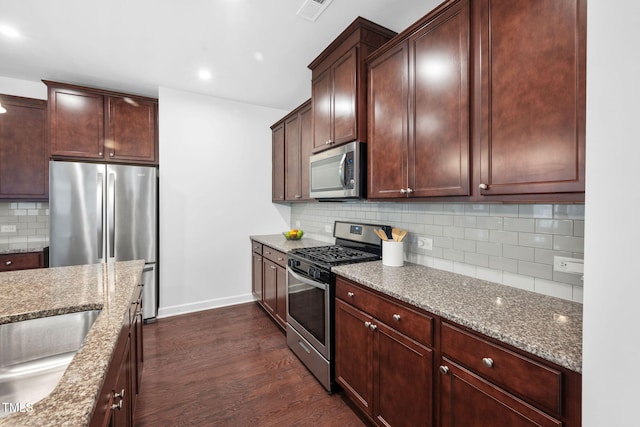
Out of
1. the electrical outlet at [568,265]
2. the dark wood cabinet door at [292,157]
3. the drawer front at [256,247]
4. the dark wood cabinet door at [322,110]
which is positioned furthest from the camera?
the drawer front at [256,247]

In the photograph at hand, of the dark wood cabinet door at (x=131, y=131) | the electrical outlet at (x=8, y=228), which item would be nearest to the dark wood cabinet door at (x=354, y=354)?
the dark wood cabinet door at (x=131, y=131)

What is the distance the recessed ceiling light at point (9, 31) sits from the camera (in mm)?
2215

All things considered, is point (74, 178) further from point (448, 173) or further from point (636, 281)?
point (636, 281)

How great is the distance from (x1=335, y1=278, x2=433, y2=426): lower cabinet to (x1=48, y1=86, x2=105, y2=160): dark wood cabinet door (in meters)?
3.27

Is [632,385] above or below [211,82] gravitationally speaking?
below

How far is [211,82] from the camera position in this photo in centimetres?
323

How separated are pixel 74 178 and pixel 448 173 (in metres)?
3.56

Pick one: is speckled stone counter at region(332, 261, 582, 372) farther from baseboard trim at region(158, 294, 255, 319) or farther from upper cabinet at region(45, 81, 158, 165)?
upper cabinet at region(45, 81, 158, 165)

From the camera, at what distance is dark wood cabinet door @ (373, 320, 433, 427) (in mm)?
1308

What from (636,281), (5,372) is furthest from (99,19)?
(636,281)

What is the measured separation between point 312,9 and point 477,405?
2.48 metres

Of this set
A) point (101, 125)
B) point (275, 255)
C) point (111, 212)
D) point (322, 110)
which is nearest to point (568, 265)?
point (322, 110)

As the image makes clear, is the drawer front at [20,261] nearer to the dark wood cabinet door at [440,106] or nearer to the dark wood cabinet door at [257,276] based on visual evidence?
the dark wood cabinet door at [257,276]

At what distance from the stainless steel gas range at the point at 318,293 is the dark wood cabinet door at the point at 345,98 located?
2.79ft
